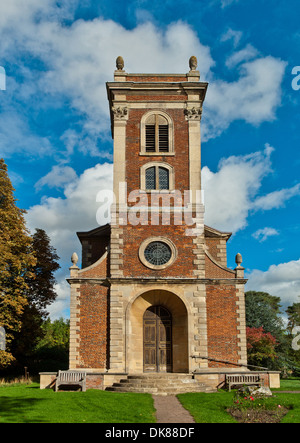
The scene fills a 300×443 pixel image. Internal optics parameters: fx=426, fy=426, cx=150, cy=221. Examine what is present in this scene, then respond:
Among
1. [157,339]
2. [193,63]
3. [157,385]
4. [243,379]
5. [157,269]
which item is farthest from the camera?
[193,63]

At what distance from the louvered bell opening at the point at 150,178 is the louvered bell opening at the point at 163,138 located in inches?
50.9

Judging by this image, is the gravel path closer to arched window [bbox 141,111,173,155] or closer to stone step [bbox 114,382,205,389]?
stone step [bbox 114,382,205,389]

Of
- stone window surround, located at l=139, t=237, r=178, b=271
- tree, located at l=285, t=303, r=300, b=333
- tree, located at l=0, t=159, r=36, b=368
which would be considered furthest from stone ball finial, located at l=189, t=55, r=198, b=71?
tree, located at l=285, t=303, r=300, b=333

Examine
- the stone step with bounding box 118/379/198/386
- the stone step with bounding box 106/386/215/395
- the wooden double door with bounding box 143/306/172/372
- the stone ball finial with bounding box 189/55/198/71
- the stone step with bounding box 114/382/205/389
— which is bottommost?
the stone step with bounding box 106/386/215/395

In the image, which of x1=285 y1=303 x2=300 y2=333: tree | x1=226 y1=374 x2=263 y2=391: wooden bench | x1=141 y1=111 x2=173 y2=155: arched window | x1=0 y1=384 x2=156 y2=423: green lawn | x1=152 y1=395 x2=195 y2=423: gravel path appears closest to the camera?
x1=0 y1=384 x2=156 y2=423: green lawn

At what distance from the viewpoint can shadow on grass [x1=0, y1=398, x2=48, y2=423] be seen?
10.3 meters

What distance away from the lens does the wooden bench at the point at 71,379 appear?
1720 cm

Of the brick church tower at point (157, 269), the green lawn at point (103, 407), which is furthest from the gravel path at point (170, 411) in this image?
the brick church tower at point (157, 269)

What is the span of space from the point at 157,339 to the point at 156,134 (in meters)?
10.5

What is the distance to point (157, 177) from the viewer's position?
21.9 m

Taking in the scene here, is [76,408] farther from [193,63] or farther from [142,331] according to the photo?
[193,63]

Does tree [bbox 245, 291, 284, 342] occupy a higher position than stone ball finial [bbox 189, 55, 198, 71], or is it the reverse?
stone ball finial [bbox 189, 55, 198, 71]

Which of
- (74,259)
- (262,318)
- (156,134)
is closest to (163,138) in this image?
(156,134)

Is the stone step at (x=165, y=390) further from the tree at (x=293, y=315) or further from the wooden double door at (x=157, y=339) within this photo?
the tree at (x=293, y=315)
